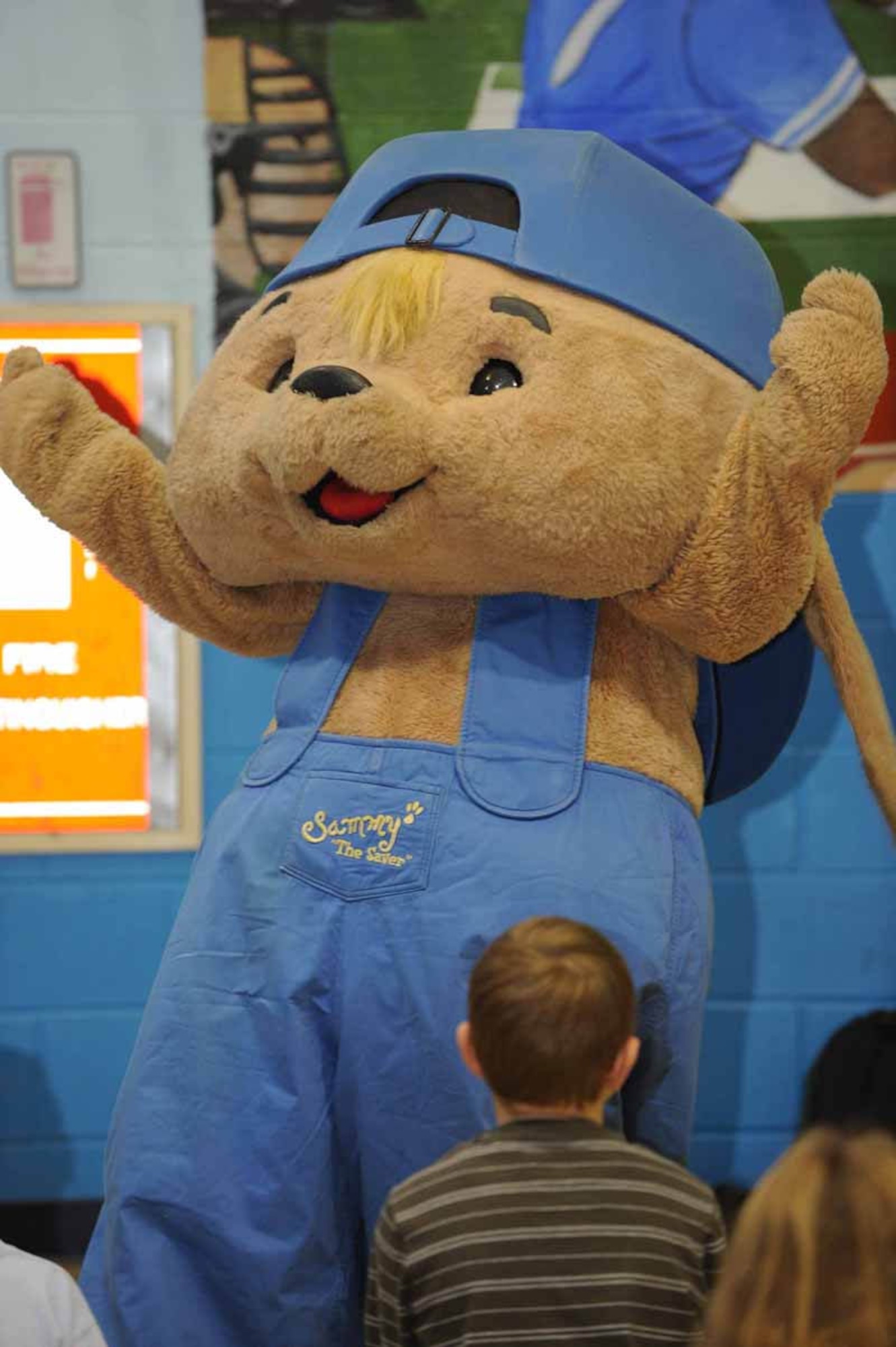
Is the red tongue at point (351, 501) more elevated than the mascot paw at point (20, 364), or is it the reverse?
the mascot paw at point (20, 364)

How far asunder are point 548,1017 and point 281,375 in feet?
2.19

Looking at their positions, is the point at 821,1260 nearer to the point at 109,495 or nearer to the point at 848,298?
the point at 848,298

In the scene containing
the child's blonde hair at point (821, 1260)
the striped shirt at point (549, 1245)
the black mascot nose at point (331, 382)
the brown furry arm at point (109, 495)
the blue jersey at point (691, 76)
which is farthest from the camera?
the blue jersey at point (691, 76)

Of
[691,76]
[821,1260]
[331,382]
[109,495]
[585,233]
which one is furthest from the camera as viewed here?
[691,76]

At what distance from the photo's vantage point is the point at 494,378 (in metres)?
1.34

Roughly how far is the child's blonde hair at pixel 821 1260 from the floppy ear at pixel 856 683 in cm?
74

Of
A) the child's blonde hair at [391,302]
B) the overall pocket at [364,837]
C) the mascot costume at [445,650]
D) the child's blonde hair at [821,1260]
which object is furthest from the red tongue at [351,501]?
the child's blonde hair at [821,1260]

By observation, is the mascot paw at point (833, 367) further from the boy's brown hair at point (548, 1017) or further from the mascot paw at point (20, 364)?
the mascot paw at point (20, 364)

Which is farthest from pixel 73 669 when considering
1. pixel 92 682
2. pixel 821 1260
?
pixel 821 1260

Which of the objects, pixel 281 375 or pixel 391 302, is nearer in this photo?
pixel 391 302

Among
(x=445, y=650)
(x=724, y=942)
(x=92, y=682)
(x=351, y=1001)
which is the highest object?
(x=445, y=650)

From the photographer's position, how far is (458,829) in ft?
4.26

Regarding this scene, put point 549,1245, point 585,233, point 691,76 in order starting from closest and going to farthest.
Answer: point 549,1245 → point 585,233 → point 691,76

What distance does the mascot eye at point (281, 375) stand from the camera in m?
1.43
